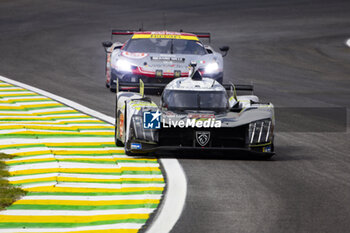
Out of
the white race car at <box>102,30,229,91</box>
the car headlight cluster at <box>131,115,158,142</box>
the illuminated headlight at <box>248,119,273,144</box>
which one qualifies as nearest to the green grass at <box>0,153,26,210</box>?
the car headlight cluster at <box>131,115,158,142</box>

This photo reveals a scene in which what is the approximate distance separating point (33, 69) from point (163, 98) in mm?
10474

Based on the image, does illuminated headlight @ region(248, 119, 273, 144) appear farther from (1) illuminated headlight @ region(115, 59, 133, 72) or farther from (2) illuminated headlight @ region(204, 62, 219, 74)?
(1) illuminated headlight @ region(115, 59, 133, 72)

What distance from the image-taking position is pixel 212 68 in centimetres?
1989

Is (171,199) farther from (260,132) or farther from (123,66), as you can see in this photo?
(123,66)

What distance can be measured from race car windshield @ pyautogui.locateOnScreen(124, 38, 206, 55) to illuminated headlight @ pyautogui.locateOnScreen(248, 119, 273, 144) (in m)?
7.77

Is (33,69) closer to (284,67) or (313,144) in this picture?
(284,67)

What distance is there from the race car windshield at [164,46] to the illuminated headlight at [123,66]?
577 mm

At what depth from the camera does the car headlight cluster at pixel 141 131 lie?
1267 cm

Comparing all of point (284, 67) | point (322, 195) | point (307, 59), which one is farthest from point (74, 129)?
point (307, 59)

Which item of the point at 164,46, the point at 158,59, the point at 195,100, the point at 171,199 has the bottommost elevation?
the point at 171,199

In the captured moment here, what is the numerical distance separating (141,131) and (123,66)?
284 inches

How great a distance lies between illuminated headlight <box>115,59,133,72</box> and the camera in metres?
19.7

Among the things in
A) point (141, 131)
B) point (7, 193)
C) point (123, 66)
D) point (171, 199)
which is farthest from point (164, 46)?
point (7, 193)

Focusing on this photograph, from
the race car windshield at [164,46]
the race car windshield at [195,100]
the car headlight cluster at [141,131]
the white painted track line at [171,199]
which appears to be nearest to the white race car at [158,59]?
the race car windshield at [164,46]
